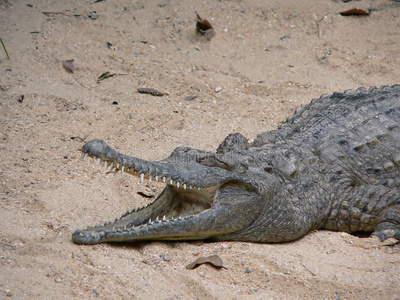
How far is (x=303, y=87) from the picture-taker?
22.1ft

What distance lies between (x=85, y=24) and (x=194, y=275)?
5072 millimetres

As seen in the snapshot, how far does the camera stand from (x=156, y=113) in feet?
19.5

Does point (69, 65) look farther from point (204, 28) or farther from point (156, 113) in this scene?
point (204, 28)

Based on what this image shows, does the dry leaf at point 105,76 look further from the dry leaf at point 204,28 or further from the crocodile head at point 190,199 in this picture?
the crocodile head at point 190,199

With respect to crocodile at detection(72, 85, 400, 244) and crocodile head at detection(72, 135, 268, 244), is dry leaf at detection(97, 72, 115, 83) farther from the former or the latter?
crocodile head at detection(72, 135, 268, 244)

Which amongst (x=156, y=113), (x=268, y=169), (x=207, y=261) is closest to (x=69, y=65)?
(x=156, y=113)

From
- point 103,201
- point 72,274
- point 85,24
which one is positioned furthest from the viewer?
point 85,24

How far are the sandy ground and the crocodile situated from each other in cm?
16

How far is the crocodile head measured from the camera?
3.63 meters

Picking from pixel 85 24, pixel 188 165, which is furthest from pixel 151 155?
pixel 85 24

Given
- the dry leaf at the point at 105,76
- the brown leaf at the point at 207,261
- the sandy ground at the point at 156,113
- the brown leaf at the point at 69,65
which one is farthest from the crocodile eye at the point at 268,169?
the brown leaf at the point at 69,65

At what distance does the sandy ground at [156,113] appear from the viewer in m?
3.38

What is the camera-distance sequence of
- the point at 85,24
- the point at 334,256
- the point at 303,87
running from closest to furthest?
the point at 334,256
the point at 303,87
the point at 85,24

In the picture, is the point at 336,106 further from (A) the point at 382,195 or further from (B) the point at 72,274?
(B) the point at 72,274
